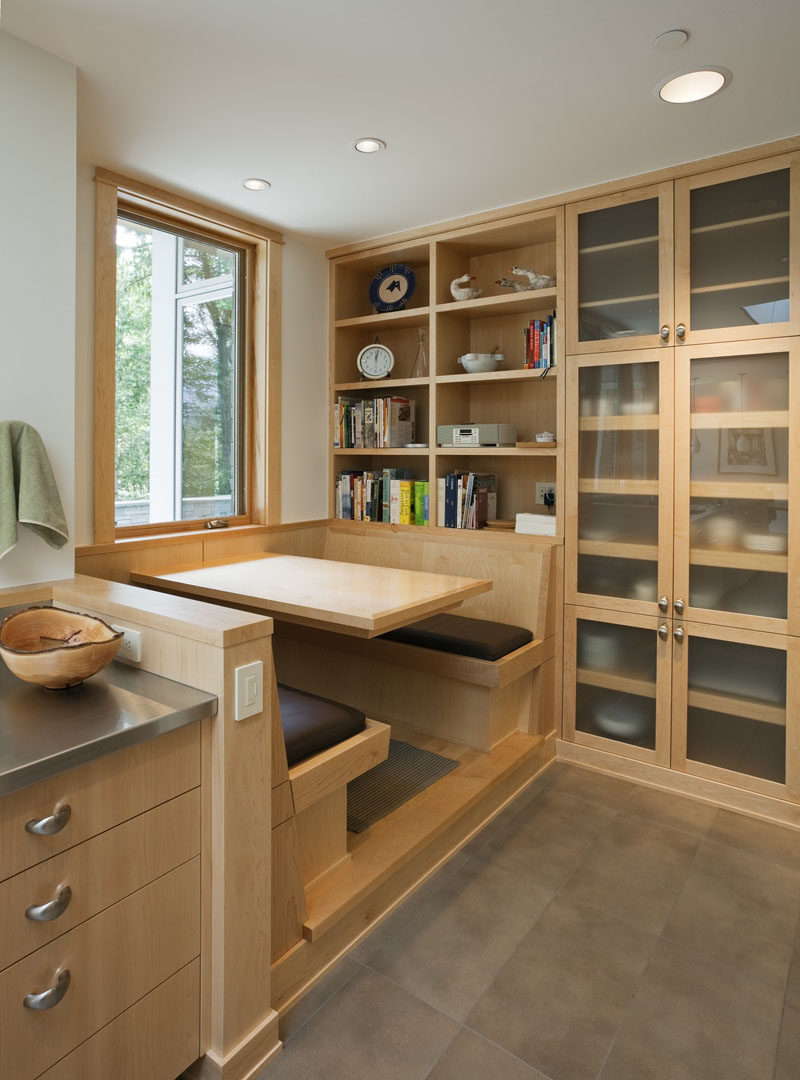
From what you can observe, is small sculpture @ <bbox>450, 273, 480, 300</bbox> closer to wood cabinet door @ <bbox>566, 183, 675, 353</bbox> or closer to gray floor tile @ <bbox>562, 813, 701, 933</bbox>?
wood cabinet door @ <bbox>566, 183, 675, 353</bbox>

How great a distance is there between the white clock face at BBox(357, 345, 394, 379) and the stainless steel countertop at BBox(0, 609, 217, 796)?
2.43 meters

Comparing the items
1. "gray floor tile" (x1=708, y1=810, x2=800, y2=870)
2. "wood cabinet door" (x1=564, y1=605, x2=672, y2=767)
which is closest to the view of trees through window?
"wood cabinet door" (x1=564, y1=605, x2=672, y2=767)

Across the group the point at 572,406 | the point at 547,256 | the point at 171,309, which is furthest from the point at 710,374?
the point at 171,309

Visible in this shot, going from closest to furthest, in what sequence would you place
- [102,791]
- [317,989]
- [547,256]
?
[102,791] < [317,989] < [547,256]

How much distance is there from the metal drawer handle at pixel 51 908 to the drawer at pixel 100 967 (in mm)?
60

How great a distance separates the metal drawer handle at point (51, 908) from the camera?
117cm

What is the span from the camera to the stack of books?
3342 mm

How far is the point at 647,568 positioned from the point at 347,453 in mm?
1696

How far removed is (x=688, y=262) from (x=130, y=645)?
242 centimetres

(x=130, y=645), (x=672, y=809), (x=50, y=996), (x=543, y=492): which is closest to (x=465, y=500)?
(x=543, y=492)

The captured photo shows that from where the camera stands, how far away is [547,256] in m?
3.36

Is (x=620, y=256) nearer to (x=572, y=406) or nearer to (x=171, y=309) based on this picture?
(x=572, y=406)

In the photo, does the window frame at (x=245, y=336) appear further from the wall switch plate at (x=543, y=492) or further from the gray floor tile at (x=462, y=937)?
the gray floor tile at (x=462, y=937)

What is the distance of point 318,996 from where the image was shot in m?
1.75
